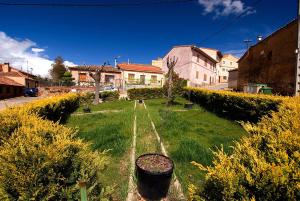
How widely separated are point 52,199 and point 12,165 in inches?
25.2

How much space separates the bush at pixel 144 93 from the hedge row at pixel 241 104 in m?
13.0

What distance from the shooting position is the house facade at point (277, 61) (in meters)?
17.3

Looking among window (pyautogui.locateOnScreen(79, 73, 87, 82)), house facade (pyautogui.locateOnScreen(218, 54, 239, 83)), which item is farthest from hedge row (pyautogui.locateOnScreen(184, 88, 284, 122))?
house facade (pyautogui.locateOnScreen(218, 54, 239, 83))

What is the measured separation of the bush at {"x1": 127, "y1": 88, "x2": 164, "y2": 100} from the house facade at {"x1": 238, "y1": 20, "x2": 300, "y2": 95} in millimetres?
11904

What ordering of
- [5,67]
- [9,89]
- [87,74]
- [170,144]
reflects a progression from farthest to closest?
1. [5,67]
2. [87,74]
3. [9,89]
4. [170,144]

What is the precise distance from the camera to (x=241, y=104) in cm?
1200

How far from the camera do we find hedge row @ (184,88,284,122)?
9.87m

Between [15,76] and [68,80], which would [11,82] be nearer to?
[15,76]

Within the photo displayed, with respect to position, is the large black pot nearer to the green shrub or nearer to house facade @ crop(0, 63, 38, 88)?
the green shrub

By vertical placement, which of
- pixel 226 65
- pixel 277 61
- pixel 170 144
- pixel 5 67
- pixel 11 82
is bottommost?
pixel 170 144

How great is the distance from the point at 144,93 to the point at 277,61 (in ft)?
53.9

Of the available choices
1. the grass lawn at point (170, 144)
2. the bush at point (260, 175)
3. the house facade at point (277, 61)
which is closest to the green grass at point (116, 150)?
the grass lawn at point (170, 144)

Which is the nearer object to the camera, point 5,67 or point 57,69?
point 5,67

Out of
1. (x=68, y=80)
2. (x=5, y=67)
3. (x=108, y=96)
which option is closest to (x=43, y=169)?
(x=108, y=96)
